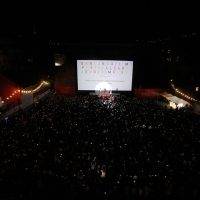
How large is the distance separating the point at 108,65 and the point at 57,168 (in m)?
20.7

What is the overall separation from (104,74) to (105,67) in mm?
924

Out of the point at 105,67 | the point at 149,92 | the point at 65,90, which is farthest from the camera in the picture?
the point at 65,90

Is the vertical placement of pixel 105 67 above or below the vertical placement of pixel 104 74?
above

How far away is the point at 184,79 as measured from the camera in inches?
1150

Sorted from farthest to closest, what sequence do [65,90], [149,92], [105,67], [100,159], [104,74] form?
[65,90]
[104,74]
[105,67]
[149,92]
[100,159]

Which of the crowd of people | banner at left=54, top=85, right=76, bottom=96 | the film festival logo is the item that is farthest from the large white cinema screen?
the crowd of people

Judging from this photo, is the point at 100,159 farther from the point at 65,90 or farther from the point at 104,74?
the point at 65,90

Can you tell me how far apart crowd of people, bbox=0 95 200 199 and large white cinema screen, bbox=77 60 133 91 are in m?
14.0

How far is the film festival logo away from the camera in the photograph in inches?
1176

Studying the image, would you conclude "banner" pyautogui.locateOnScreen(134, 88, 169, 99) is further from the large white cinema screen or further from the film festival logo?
the film festival logo

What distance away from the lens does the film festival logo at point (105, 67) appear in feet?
98.0

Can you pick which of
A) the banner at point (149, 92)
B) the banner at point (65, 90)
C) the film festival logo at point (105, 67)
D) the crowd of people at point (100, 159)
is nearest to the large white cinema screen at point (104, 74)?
the film festival logo at point (105, 67)

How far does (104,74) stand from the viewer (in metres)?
30.2

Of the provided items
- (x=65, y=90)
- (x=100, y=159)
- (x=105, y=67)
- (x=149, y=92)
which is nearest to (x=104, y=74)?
(x=105, y=67)
